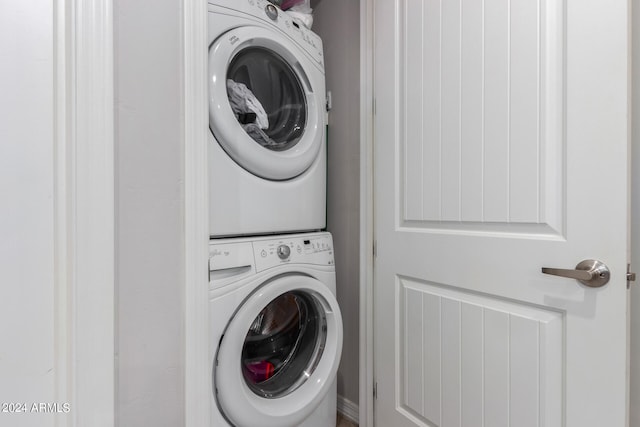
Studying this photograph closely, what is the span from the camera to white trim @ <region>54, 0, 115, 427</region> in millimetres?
616

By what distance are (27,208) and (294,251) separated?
705 mm

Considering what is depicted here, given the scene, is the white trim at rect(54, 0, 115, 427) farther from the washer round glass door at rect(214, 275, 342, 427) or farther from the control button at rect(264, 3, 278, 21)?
the control button at rect(264, 3, 278, 21)

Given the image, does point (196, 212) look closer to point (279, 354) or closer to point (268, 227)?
point (268, 227)

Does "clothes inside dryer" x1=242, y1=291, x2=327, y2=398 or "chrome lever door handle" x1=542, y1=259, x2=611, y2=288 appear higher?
"chrome lever door handle" x1=542, y1=259, x2=611, y2=288

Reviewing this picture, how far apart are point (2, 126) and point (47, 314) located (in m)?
0.35

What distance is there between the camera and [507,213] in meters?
0.90

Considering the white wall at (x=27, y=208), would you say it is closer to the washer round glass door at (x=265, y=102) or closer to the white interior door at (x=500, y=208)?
the washer round glass door at (x=265, y=102)

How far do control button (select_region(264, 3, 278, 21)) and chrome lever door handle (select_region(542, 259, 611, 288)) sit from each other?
3.82 feet

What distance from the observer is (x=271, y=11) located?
1144 millimetres

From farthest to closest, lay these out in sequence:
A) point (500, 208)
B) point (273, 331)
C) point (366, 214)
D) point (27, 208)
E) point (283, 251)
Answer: point (366, 214)
point (273, 331)
point (283, 251)
point (500, 208)
point (27, 208)

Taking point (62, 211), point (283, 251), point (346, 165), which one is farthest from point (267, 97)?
point (62, 211)

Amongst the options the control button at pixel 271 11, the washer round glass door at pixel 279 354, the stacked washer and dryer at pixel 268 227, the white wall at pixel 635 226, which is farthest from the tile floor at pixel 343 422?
the control button at pixel 271 11

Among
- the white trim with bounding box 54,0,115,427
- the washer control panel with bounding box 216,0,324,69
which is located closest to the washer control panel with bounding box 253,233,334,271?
the white trim with bounding box 54,0,115,427

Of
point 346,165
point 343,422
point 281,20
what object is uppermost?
point 281,20
